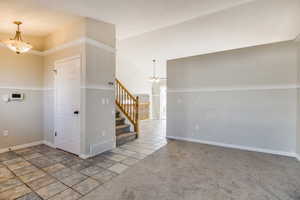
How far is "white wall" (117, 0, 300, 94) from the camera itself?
2.64 metres

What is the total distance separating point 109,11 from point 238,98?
3686mm

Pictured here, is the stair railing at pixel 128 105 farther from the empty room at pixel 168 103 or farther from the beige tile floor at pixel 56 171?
the beige tile floor at pixel 56 171

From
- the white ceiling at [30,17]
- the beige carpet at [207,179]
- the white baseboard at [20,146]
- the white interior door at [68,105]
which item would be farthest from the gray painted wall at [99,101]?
the white baseboard at [20,146]

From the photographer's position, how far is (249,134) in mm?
3600

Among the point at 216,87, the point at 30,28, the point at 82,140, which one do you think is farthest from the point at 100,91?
the point at 216,87

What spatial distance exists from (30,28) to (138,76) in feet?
16.9

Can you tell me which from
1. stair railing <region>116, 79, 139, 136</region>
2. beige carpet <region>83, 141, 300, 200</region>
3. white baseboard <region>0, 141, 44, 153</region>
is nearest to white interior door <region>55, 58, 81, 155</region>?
white baseboard <region>0, 141, 44, 153</region>

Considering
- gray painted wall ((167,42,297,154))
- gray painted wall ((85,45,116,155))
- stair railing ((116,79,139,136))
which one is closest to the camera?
gray painted wall ((85,45,116,155))

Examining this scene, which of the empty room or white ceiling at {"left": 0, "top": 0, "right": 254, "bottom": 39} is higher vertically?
white ceiling at {"left": 0, "top": 0, "right": 254, "bottom": 39}

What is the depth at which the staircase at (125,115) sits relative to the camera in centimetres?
429

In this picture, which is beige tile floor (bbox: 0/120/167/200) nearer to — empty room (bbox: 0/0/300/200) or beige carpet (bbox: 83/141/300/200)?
empty room (bbox: 0/0/300/200)

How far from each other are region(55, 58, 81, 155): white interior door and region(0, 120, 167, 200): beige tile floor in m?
0.28

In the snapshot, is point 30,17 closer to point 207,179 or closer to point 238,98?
point 207,179

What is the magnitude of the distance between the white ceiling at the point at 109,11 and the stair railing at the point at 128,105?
2.27 metres
